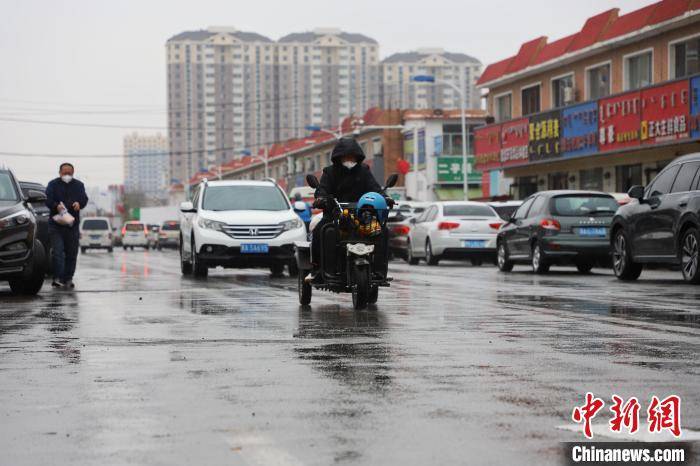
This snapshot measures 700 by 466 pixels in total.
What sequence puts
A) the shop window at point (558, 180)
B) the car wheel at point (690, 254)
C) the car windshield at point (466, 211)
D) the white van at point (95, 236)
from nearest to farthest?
the car wheel at point (690, 254), the car windshield at point (466, 211), the shop window at point (558, 180), the white van at point (95, 236)

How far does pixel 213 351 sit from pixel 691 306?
6193mm

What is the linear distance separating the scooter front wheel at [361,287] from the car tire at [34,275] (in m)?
5.08

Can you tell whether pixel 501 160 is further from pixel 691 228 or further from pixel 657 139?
pixel 691 228

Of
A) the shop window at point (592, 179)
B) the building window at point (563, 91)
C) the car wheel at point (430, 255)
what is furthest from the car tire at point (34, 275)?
the building window at point (563, 91)

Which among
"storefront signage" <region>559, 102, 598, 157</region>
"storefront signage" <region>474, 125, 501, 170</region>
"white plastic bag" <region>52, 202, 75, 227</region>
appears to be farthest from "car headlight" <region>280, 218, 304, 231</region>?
"storefront signage" <region>474, 125, 501, 170</region>

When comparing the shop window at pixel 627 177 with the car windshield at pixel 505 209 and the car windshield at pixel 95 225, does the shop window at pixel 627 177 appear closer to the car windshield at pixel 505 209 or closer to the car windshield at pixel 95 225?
the car windshield at pixel 505 209

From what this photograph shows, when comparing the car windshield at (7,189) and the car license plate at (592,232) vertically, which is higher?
the car windshield at (7,189)

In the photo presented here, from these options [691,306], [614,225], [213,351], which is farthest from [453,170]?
[213,351]

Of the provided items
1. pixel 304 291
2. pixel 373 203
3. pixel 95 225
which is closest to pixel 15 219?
pixel 304 291

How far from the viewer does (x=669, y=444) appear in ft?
17.0

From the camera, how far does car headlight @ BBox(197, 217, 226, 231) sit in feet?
69.5

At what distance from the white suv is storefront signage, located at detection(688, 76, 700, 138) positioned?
1451 cm

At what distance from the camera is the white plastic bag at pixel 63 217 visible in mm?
18000

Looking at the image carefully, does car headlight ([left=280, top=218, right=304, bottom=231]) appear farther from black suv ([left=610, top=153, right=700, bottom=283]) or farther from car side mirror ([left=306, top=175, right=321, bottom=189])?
car side mirror ([left=306, top=175, right=321, bottom=189])
